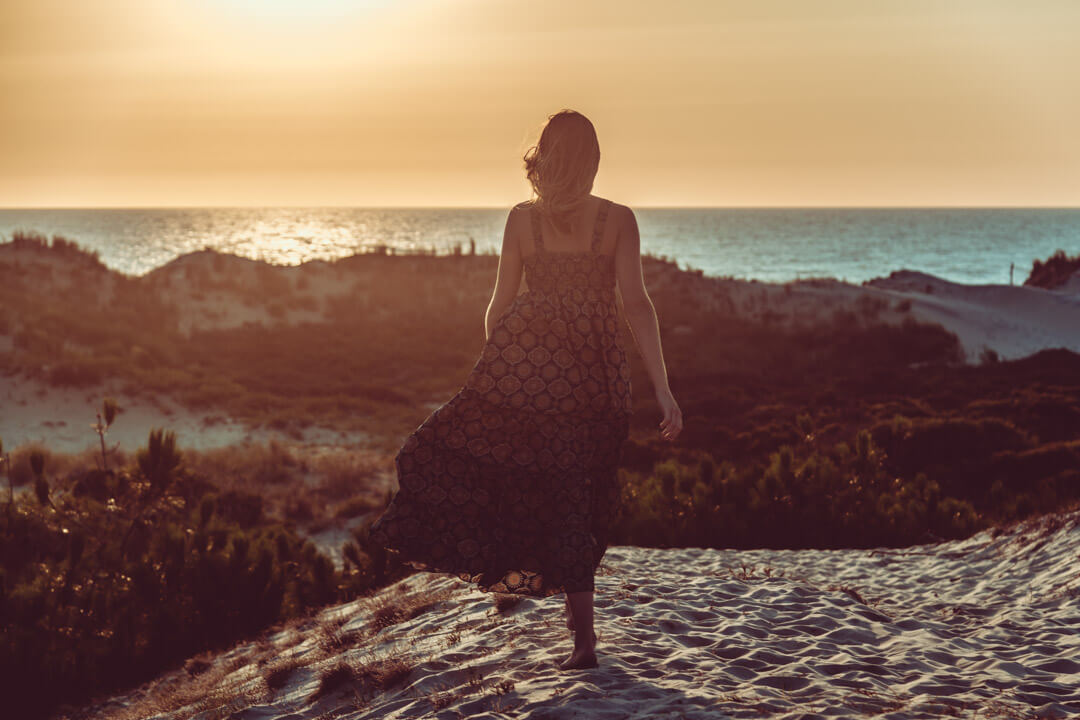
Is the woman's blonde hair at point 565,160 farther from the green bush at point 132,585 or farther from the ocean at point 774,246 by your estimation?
the ocean at point 774,246

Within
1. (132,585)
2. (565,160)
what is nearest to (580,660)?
(565,160)

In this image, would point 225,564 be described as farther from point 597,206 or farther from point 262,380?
point 262,380

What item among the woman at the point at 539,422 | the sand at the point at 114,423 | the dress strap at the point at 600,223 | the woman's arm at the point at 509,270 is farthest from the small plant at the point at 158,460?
the sand at the point at 114,423

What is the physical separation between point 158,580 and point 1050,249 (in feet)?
348

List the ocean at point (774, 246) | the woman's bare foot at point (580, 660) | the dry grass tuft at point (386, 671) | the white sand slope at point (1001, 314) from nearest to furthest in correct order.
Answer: the woman's bare foot at point (580, 660)
the dry grass tuft at point (386, 671)
the white sand slope at point (1001, 314)
the ocean at point (774, 246)

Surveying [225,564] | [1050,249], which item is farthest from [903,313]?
[1050,249]

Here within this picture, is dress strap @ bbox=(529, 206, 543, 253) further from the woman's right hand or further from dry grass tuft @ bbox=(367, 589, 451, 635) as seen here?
dry grass tuft @ bbox=(367, 589, 451, 635)

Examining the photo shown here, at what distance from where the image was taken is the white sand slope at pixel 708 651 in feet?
13.8

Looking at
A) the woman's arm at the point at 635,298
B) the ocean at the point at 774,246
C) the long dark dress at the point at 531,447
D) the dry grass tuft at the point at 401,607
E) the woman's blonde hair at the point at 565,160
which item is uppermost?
the ocean at the point at 774,246

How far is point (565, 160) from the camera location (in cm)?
397

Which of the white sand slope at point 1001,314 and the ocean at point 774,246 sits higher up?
the ocean at point 774,246

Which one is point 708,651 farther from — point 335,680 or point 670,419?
point 335,680

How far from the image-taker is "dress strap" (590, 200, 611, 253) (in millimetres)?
4180

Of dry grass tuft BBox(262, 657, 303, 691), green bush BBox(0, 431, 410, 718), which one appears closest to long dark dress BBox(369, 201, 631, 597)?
dry grass tuft BBox(262, 657, 303, 691)
